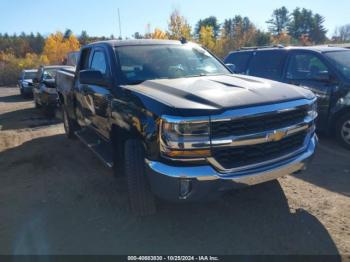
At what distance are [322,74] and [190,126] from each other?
4282mm

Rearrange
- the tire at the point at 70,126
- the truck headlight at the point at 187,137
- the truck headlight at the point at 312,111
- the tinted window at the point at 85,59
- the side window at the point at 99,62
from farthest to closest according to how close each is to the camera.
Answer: the tire at the point at 70,126 < the tinted window at the point at 85,59 < the side window at the point at 99,62 < the truck headlight at the point at 312,111 < the truck headlight at the point at 187,137

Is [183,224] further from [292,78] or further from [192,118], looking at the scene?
[292,78]

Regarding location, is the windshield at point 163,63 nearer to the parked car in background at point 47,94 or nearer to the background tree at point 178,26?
the parked car in background at point 47,94

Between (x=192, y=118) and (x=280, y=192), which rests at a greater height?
(x=192, y=118)

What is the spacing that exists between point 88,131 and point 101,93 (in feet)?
4.85

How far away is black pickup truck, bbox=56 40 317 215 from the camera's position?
10.1ft

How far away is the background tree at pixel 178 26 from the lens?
45.7 metres

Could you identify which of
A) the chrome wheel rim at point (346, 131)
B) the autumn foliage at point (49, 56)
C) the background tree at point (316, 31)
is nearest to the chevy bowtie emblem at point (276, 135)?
the chrome wheel rim at point (346, 131)

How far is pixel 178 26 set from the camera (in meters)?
46.3

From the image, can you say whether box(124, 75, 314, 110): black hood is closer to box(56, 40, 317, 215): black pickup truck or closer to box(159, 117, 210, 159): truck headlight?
box(56, 40, 317, 215): black pickup truck

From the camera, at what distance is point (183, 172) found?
3059 millimetres

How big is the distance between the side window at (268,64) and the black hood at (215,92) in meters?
3.27

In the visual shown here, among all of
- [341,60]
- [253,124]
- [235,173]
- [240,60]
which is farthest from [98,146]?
[341,60]

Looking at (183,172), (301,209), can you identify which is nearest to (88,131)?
(183,172)
